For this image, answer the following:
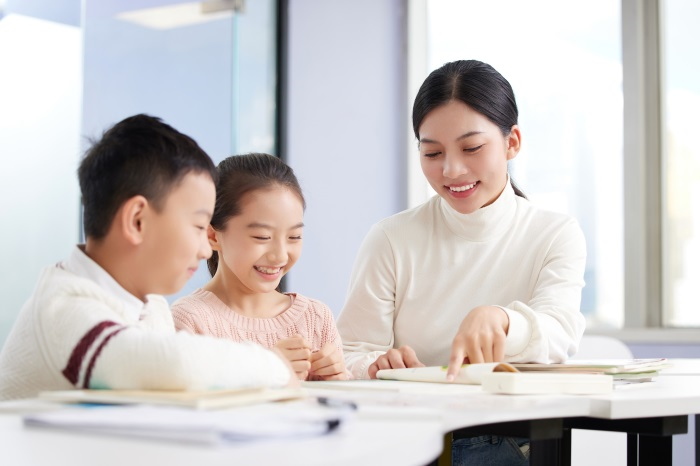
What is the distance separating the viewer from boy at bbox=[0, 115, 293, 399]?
34.5 inches

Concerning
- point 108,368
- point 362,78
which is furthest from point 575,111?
point 108,368

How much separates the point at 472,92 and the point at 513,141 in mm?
171

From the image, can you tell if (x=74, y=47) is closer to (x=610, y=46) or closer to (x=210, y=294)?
(x=210, y=294)

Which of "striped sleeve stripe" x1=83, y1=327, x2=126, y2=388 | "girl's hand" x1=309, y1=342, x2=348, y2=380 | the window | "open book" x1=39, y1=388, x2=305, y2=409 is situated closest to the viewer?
"open book" x1=39, y1=388, x2=305, y2=409

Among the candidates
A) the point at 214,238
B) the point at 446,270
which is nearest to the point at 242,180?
the point at 214,238

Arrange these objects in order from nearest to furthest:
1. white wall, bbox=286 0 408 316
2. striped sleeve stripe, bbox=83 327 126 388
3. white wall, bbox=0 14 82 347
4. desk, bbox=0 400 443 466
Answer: desk, bbox=0 400 443 466
striped sleeve stripe, bbox=83 327 126 388
white wall, bbox=0 14 82 347
white wall, bbox=286 0 408 316

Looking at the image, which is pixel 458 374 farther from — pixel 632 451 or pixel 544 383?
pixel 632 451

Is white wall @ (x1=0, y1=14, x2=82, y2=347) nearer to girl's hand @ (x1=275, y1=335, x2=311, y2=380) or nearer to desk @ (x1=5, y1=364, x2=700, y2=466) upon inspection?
girl's hand @ (x1=275, y1=335, x2=311, y2=380)

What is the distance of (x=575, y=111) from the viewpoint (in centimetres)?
372

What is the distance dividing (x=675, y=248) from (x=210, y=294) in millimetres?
2430

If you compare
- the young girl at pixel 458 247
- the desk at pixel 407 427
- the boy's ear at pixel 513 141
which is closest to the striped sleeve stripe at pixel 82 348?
the desk at pixel 407 427

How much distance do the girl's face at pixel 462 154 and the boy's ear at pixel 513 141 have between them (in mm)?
41

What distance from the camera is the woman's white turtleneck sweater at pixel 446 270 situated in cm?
185

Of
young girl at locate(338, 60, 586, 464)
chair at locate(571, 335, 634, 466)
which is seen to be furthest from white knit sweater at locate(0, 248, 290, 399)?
chair at locate(571, 335, 634, 466)
